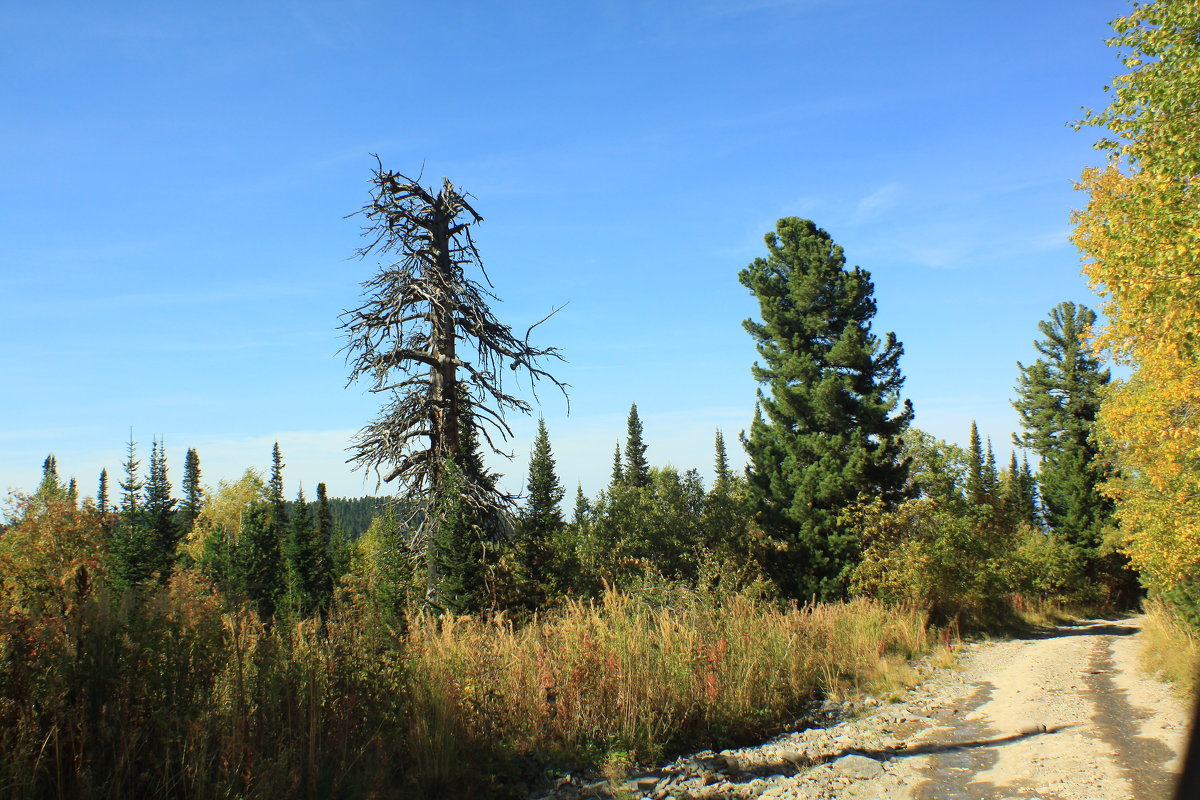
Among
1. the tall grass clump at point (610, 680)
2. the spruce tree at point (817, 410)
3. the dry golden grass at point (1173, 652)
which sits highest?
the spruce tree at point (817, 410)

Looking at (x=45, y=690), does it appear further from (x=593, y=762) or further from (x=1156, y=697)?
(x=1156, y=697)

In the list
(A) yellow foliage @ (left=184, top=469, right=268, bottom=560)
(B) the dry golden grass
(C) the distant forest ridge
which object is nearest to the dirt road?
(B) the dry golden grass

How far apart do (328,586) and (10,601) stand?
46.1 metres

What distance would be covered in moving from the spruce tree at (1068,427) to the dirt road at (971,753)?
34.4m

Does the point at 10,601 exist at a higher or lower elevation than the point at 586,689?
higher

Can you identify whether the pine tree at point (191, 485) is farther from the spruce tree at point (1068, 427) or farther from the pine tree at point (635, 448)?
the spruce tree at point (1068, 427)

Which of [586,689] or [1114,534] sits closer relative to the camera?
[586,689]

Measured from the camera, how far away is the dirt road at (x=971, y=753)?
6.23 m

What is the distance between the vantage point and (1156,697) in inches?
422

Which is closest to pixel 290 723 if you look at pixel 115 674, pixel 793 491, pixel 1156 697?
pixel 115 674

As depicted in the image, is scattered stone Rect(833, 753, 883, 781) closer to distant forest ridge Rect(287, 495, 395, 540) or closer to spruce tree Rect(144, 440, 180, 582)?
spruce tree Rect(144, 440, 180, 582)

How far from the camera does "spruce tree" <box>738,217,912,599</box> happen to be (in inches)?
1078

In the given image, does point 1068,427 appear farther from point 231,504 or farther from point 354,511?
point 354,511

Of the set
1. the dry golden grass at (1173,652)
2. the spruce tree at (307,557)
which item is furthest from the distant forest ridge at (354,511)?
the dry golden grass at (1173,652)
